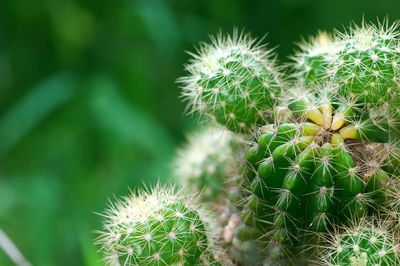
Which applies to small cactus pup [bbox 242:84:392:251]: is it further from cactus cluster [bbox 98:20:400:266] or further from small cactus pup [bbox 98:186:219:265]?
small cactus pup [bbox 98:186:219:265]

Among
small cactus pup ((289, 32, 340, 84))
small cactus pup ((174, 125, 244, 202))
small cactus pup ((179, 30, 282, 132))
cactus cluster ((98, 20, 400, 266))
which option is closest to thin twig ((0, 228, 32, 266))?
cactus cluster ((98, 20, 400, 266))

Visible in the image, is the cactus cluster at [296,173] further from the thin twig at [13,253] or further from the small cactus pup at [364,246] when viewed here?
the thin twig at [13,253]

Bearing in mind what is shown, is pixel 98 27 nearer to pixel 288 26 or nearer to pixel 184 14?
pixel 184 14

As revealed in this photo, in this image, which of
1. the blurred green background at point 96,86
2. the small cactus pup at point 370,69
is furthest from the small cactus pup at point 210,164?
the blurred green background at point 96,86

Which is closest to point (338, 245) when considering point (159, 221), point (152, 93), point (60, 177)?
point (159, 221)

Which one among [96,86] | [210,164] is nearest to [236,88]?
[210,164]

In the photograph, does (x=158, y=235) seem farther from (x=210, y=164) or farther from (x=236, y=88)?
(x=210, y=164)

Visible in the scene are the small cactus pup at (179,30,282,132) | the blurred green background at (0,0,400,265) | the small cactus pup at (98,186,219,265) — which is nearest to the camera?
the small cactus pup at (98,186,219,265)
